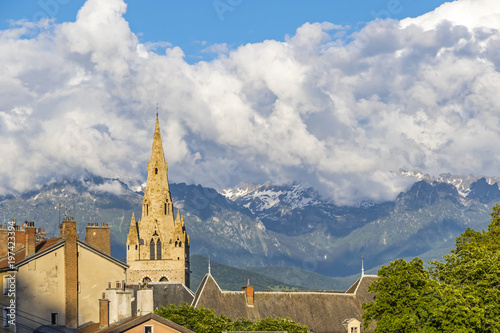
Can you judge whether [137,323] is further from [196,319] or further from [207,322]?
[196,319]

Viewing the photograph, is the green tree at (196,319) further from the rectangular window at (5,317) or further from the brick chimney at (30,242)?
the rectangular window at (5,317)

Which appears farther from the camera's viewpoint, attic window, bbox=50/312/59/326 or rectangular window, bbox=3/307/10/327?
attic window, bbox=50/312/59/326

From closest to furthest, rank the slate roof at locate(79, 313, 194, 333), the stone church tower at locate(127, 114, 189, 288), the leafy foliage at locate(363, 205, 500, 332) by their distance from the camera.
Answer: the slate roof at locate(79, 313, 194, 333)
the leafy foliage at locate(363, 205, 500, 332)
the stone church tower at locate(127, 114, 189, 288)

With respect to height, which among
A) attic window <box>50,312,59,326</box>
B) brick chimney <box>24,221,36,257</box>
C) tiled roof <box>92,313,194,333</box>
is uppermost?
brick chimney <box>24,221,36,257</box>

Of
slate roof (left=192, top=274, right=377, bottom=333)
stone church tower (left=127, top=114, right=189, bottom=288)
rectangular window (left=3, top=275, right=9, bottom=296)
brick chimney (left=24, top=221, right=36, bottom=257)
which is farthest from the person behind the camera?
stone church tower (left=127, top=114, right=189, bottom=288)

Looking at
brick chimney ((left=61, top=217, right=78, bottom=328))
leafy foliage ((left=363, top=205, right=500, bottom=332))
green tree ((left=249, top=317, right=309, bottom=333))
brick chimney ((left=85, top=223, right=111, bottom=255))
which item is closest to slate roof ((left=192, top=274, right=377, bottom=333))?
brick chimney ((left=85, top=223, right=111, bottom=255))

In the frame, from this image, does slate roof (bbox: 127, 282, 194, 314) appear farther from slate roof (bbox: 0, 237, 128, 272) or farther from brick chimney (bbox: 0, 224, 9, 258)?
brick chimney (bbox: 0, 224, 9, 258)

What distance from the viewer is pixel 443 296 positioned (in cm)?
8425

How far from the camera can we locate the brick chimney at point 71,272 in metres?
95.6

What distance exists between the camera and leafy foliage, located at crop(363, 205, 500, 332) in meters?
82.6

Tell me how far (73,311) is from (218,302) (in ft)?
91.4

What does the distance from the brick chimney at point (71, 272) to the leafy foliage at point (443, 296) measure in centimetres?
3078

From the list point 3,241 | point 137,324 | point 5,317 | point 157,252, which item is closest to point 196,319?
point 5,317

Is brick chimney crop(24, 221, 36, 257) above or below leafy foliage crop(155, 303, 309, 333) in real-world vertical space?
above
